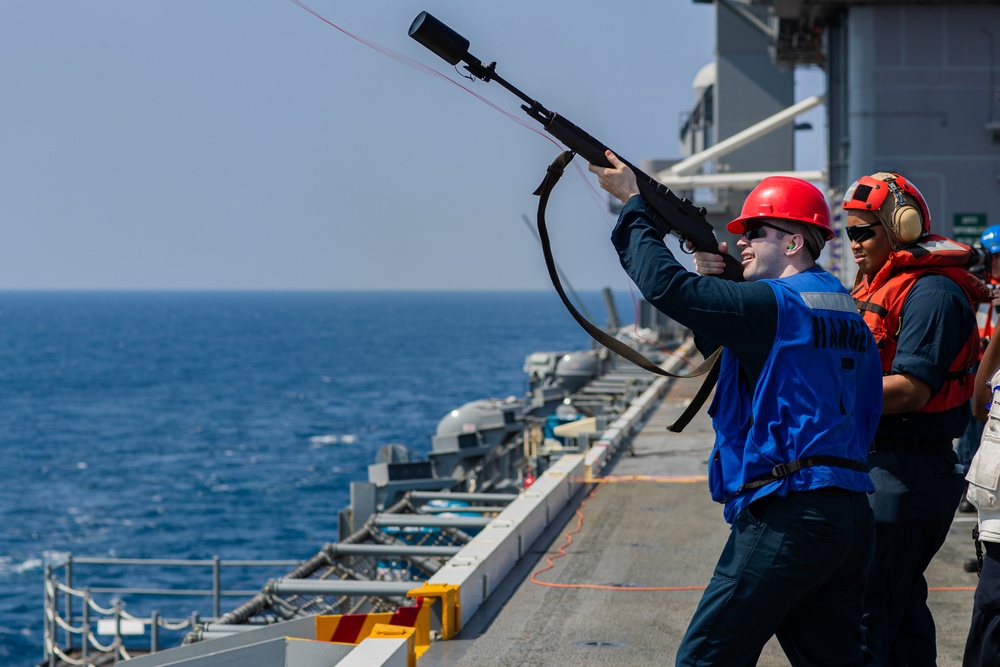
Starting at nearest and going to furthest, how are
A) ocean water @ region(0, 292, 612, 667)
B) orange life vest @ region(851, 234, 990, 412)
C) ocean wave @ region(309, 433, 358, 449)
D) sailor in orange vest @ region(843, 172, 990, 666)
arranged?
sailor in orange vest @ region(843, 172, 990, 666)
orange life vest @ region(851, 234, 990, 412)
ocean water @ region(0, 292, 612, 667)
ocean wave @ region(309, 433, 358, 449)

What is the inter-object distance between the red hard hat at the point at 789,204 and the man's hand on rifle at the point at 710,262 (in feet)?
0.47

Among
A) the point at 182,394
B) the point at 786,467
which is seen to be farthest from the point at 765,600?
the point at 182,394

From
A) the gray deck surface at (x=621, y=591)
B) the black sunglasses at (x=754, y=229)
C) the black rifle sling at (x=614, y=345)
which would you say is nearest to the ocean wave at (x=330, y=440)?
the gray deck surface at (x=621, y=591)

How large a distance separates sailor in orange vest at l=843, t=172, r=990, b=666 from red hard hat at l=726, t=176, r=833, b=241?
3.24ft

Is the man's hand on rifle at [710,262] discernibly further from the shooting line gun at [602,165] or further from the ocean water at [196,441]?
the ocean water at [196,441]

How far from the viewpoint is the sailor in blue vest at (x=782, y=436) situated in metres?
3.92

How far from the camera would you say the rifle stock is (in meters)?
4.22

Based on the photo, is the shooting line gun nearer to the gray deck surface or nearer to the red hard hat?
the red hard hat

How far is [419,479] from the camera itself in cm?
1700

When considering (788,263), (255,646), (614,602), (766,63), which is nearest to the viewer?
(788,263)

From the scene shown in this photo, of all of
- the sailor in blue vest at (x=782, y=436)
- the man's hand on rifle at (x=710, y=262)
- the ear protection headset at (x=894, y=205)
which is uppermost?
the ear protection headset at (x=894, y=205)

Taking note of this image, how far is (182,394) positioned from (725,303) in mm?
83919

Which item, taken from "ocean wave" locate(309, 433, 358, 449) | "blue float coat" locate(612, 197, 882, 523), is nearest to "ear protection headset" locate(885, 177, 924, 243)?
"blue float coat" locate(612, 197, 882, 523)

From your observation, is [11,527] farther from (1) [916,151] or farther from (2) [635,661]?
(2) [635,661]
